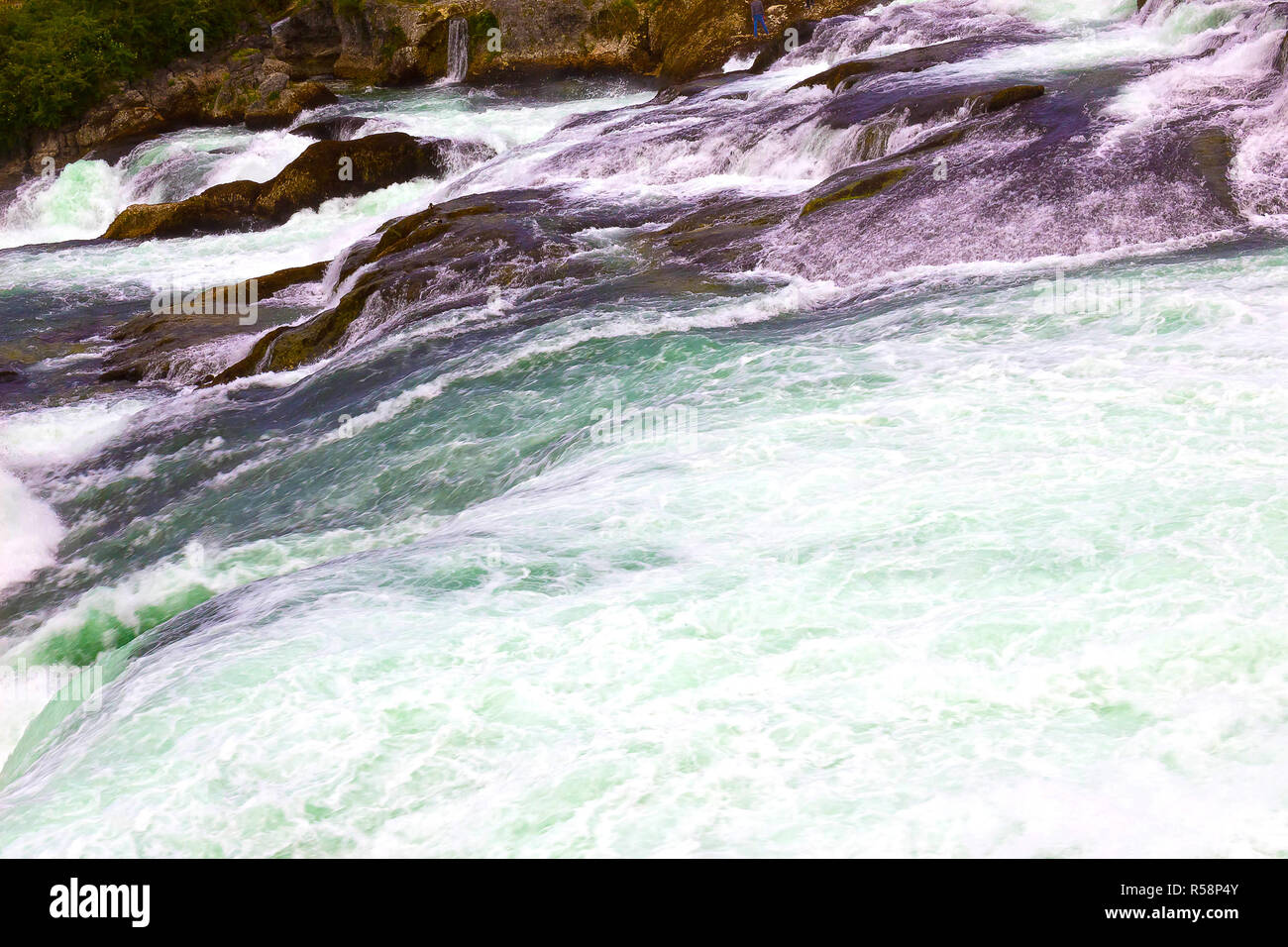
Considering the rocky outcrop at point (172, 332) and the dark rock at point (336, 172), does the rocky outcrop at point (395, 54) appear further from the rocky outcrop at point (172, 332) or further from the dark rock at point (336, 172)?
the rocky outcrop at point (172, 332)

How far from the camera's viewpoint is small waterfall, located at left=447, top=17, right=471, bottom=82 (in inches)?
1212

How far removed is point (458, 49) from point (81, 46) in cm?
910

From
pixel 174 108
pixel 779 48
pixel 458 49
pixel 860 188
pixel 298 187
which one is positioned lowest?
pixel 298 187

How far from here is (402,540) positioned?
27.3ft

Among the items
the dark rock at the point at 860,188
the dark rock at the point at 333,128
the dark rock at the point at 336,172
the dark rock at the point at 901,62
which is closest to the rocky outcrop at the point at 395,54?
the dark rock at the point at 333,128

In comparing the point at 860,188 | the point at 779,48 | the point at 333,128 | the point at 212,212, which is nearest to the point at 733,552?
the point at 860,188

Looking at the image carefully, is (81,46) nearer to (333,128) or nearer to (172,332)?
(333,128)

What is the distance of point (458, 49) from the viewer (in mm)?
30906

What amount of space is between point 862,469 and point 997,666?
2.29 m

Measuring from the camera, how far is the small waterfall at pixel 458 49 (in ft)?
101

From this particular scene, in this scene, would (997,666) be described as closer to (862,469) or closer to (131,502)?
(862,469)

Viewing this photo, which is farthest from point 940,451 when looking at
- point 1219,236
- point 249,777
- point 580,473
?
point 1219,236

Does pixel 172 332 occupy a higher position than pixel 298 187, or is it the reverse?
pixel 298 187

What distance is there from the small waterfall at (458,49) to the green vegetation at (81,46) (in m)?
7.10
